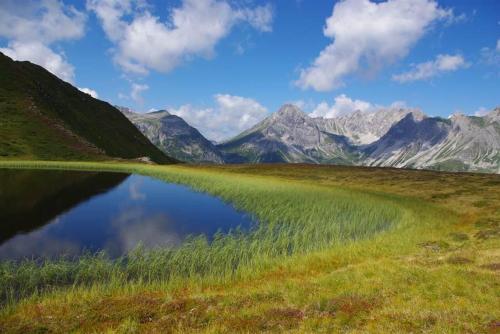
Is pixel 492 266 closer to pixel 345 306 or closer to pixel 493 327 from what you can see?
pixel 493 327

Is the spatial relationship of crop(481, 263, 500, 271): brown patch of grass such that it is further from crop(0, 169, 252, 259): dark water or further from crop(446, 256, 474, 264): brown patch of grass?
crop(0, 169, 252, 259): dark water

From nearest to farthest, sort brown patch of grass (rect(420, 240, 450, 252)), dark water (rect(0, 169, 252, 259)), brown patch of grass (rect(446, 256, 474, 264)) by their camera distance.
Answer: brown patch of grass (rect(446, 256, 474, 264))
brown patch of grass (rect(420, 240, 450, 252))
dark water (rect(0, 169, 252, 259))

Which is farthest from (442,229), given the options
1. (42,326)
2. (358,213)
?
(42,326)

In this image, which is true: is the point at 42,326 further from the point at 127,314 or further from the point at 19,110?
the point at 19,110

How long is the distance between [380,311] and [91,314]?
11.8 meters

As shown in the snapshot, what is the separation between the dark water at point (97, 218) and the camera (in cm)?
2862

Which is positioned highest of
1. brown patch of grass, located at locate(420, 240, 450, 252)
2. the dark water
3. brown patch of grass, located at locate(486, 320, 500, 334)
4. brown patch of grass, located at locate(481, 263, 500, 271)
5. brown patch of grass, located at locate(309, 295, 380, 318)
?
brown patch of grass, located at locate(481, 263, 500, 271)

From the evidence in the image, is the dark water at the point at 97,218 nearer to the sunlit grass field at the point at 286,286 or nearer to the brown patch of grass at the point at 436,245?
the sunlit grass field at the point at 286,286

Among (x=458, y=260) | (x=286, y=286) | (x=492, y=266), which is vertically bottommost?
(x=286, y=286)

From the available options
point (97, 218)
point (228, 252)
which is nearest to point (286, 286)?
point (228, 252)

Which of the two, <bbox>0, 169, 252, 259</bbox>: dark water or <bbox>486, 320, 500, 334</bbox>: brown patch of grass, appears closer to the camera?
<bbox>486, 320, 500, 334</bbox>: brown patch of grass

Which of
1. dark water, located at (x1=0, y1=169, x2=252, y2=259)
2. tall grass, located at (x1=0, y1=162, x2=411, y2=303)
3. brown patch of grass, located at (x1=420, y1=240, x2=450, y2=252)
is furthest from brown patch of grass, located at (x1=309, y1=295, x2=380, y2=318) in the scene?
dark water, located at (x1=0, y1=169, x2=252, y2=259)

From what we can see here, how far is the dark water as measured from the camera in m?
28.6

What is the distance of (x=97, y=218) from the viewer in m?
39.0
